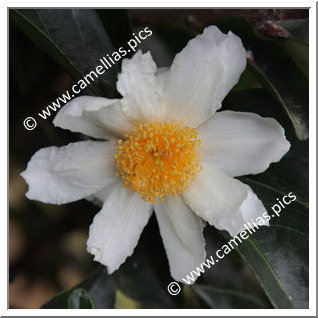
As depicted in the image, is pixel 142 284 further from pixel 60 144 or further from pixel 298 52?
pixel 298 52

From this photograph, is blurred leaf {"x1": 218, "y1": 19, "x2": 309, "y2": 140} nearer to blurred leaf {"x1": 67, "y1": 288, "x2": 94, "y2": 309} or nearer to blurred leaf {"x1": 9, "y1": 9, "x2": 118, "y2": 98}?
blurred leaf {"x1": 9, "y1": 9, "x2": 118, "y2": 98}

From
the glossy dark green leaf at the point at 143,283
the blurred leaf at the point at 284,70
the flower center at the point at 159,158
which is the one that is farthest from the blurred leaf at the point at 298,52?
the glossy dark green leaf at the point at 143,283

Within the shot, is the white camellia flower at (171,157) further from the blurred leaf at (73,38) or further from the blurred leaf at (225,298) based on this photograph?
the blurred leaf at (225,298)

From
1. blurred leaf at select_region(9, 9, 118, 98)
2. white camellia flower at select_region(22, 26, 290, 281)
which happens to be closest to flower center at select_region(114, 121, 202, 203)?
white camellia flower at select_region(22, 26, 290, 281)

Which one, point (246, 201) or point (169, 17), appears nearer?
point (246, 201)

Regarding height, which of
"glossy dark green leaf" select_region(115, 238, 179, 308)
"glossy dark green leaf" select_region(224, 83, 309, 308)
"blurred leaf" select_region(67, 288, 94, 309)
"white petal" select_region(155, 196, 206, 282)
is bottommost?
"glossy dark green leaf" select_region(115, 238, 179, 308)

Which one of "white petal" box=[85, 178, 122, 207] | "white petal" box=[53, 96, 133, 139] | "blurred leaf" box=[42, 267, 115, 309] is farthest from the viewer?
"blurred leaf" box=[42, 267, 115, 309]
